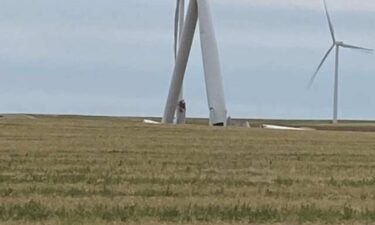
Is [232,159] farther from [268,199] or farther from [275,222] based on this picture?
[275,222]

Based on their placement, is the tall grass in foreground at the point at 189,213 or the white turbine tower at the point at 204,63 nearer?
the tall grass in foreground at the point at 189,213

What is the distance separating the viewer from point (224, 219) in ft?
43.7

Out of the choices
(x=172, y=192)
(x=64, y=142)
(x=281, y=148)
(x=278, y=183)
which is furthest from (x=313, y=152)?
(x=172, y=192)

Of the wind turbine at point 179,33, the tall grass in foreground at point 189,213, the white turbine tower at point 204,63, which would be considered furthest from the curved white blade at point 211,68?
the tall grass in foreground at point 189,213

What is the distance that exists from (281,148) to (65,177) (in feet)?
45.4

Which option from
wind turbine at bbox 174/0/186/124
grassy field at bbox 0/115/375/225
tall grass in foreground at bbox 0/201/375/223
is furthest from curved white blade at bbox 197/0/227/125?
tall grass in foreground at bbox 0/201/375/223

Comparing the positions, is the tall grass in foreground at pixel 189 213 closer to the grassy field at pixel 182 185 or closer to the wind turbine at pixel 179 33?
the grassy field at pixel 182 185

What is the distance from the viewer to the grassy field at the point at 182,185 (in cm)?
1366

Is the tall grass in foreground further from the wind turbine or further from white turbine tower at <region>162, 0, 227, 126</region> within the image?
the wind turbine

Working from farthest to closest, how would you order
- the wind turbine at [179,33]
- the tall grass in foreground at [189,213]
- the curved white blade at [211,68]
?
the wind turbine at [179,33] → the curved white blade at [211,68] → the tall grass in foreground at [189,213]

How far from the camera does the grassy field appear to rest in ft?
44.8

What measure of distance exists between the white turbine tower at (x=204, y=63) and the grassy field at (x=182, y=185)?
36375mm

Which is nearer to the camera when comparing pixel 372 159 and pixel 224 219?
pixel 224 219

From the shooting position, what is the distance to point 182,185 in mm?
17781
